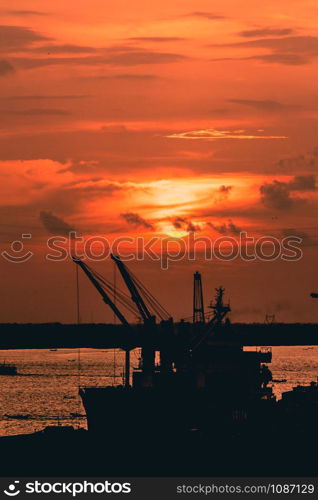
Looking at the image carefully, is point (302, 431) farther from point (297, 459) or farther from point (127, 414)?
point (127, 414)

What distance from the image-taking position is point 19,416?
394ft

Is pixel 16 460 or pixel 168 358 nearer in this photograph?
pixel 16 460

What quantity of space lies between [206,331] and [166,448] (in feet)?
86.7

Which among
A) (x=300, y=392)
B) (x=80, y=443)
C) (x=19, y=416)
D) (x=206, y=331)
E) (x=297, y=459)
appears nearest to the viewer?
(x=297, y=459)

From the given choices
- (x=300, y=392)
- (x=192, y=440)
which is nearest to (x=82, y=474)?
(x=192, y=440)

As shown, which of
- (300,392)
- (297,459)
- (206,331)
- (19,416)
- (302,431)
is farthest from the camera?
(19,416)

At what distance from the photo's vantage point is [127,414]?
270 feet

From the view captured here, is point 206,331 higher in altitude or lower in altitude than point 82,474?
higher
